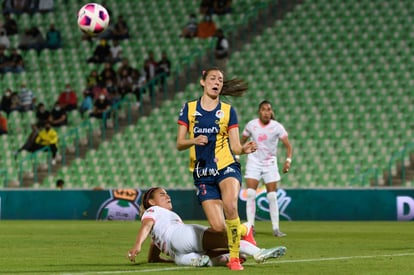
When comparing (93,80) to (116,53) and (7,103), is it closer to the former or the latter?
(116,53)

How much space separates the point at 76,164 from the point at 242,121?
5029mm

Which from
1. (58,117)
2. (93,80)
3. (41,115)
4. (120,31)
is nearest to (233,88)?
(41,115)

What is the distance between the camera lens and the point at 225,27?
109ft

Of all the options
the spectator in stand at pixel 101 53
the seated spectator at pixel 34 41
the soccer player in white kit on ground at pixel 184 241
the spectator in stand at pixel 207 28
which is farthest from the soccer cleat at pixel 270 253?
the seated spectator at pixel 34 41

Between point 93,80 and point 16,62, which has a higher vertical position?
point 16,62

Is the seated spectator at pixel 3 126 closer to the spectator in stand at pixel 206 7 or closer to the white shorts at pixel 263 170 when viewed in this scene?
the spectator in stand at pixel 206 7

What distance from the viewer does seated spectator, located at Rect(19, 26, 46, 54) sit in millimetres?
35438

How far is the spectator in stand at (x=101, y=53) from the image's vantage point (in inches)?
1320

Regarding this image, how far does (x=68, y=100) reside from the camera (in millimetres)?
31984

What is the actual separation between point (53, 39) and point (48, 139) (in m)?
6.27

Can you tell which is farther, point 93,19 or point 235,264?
point 93,19

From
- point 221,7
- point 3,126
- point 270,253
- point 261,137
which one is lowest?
point 270,253

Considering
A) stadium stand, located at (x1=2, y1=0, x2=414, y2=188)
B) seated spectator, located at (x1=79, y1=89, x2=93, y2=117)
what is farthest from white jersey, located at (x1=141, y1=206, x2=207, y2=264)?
seated spectator, located at (x1=79, y1=89, x2=93, y2=117)

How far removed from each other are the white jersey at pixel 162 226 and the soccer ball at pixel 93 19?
21.7ft
